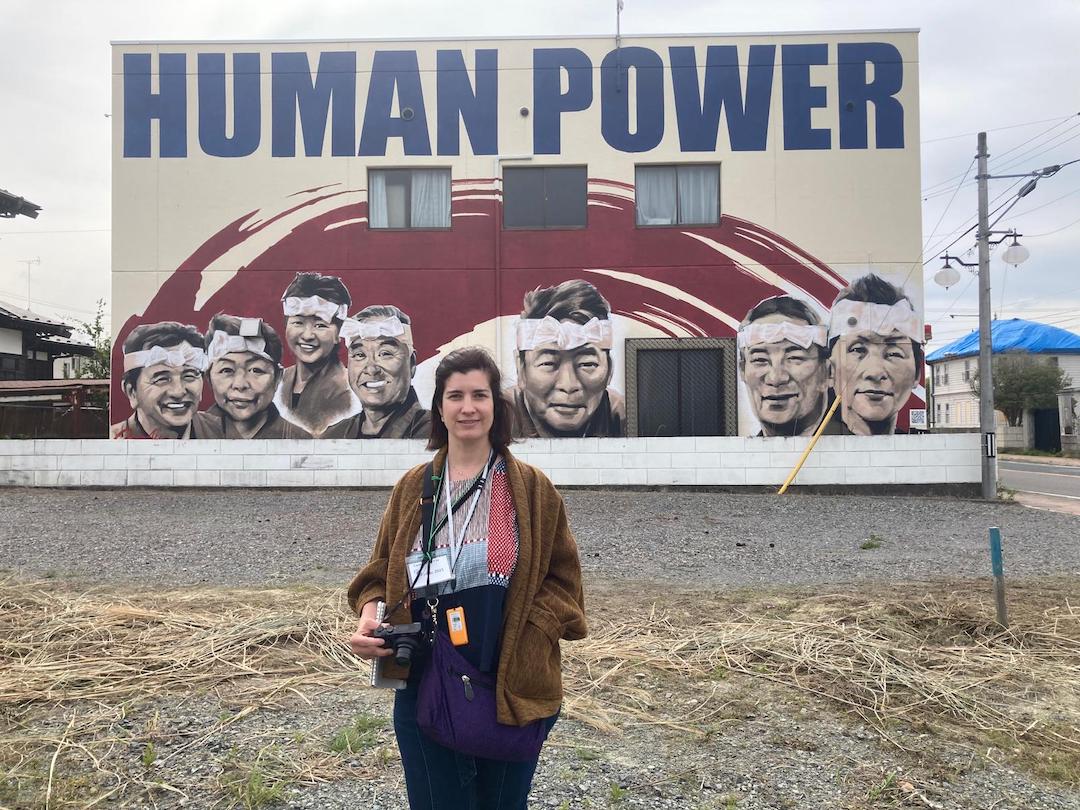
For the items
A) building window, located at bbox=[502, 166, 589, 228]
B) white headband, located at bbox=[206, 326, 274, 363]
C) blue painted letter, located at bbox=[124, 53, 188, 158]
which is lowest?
white headband, located at bbox=[206, 326, 274, 363]

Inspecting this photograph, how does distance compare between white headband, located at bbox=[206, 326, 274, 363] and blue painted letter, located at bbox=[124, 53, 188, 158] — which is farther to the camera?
blue painted letter, located at bbox=[124, 53, 188, 158]

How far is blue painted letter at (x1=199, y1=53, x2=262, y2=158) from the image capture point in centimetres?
1496

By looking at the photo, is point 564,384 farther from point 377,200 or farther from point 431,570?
point 431,570

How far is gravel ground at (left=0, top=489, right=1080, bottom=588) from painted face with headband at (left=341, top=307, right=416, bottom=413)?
6.97 ft

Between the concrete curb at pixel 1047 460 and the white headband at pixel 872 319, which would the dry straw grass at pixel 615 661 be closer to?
the white headband at pixel 872 319

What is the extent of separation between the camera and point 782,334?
48.0 feet

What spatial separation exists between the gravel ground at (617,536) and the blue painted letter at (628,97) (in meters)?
6.94

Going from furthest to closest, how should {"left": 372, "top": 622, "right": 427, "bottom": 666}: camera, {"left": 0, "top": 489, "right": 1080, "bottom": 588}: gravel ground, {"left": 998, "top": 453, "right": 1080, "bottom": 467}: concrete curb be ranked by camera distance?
1. {"left": 998, "top": 453, "right": 1080, "bottom": 467}: concrete curb
2. {"left": 0, "top": 489, "right": 1080, "bottom": 588}: gravel ground
3. {"left": 372, "top": 622, "right": 427, "bottom": 666}: camera

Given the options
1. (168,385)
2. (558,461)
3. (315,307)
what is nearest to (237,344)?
(168,385)

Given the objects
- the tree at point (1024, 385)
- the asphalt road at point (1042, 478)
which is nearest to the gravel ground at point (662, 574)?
the asphalt road at point (1042, 478)

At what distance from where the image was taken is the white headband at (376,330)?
48.3ft

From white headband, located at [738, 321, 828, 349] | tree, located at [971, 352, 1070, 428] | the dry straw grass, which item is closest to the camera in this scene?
→ the dry straw grass

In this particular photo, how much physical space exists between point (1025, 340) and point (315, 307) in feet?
154

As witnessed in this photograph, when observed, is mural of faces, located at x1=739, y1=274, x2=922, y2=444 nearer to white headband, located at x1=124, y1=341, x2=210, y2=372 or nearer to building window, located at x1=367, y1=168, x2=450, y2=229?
building window, located at x1=367, y1=168, x2=450, y2=229
